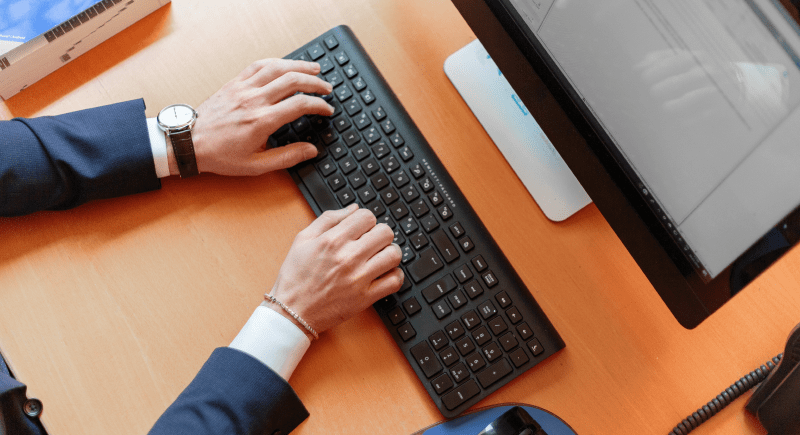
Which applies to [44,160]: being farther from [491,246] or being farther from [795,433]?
[795,433]

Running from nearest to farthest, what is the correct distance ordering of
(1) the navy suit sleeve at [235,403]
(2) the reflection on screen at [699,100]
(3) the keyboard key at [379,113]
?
(2) the reflection on screen at [699,100], (1) the navy suit sleeve at [235,403], (3) the keyboard key at [379,113]

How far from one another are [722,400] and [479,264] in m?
0.31

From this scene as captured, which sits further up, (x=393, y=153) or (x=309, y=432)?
(x=393, y=153)

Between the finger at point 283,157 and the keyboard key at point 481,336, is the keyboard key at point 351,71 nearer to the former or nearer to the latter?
the finger at point 283,157

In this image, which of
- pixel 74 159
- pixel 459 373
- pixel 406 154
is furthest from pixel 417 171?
pixel 74 159

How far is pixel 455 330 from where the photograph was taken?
615mm

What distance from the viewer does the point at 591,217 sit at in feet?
2.27

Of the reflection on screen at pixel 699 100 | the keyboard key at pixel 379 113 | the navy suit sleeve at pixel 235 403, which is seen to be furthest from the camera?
the keyboard key at pixel 379 113

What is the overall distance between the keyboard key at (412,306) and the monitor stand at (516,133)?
0.66 ft

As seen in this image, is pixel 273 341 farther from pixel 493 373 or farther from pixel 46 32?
pixel 46 32

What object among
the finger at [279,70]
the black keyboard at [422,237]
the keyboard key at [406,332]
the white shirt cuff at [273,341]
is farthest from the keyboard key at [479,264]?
the finger at [279,70]

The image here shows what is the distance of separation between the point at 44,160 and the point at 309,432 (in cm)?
44

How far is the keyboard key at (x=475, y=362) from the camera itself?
1.99ft

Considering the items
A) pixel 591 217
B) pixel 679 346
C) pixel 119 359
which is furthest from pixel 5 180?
pixel 679 346
